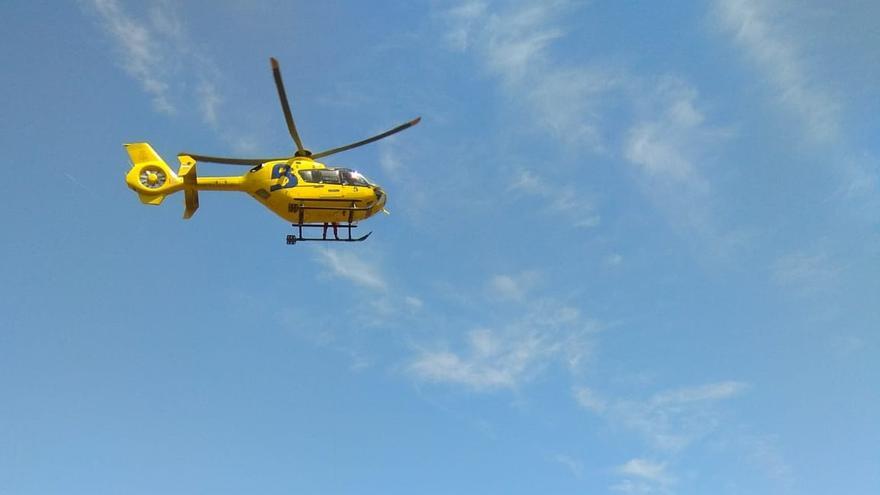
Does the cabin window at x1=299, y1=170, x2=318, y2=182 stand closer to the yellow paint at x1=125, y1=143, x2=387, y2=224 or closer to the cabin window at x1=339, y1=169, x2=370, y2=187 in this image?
the yellow paint at x1=125, y1=143, x2=387, y2=224

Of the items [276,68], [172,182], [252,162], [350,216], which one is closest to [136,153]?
[172,182]

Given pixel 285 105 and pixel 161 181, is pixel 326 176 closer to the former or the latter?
pixel 285 105

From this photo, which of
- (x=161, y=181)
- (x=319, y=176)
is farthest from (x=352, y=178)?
(x=161, y=181)

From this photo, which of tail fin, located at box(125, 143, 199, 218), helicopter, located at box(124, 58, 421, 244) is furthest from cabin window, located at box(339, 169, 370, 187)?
tail fin, located at box(125, 143, 199, 218)

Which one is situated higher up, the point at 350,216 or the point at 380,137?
the point at 380,137

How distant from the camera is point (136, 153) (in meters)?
66.7

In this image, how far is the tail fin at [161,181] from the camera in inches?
2549

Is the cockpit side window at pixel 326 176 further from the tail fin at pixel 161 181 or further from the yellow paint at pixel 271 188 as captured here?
the tail fin at pixel 161 181

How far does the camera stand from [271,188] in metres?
63.9

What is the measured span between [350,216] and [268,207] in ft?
23.6

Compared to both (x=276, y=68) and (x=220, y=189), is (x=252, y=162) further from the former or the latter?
(x=276, y=68)

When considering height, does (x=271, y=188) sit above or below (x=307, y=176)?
below

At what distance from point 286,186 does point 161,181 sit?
37.4 ft

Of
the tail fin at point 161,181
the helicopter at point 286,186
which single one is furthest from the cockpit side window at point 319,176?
the tail fin at point 161,181
